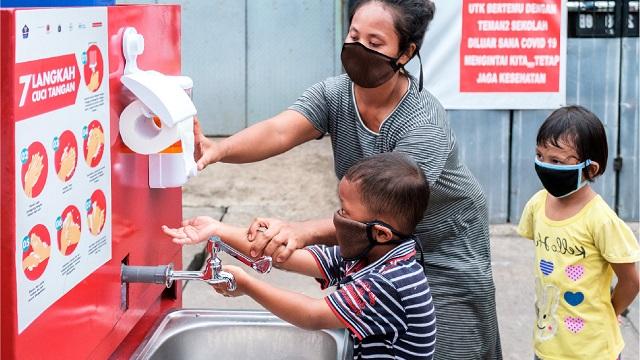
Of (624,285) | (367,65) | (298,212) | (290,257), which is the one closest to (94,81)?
(290,257)

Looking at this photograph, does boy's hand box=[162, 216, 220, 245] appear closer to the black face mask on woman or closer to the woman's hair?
the black face mask on woman

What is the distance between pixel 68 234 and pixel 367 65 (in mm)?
1082

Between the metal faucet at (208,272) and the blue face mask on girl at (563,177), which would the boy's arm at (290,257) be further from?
the blue face mask on girl at (563,177)

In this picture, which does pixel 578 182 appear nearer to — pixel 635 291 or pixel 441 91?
pixel 635 291

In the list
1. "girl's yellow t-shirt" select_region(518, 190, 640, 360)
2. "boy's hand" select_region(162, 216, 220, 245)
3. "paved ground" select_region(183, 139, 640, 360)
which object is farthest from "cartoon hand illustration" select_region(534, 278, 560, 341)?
"paved ground" select_region(183, 139, 640, 360)

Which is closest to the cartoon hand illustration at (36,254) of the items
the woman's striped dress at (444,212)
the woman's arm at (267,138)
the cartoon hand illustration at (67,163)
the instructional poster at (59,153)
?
the instructional poster at (59,153)

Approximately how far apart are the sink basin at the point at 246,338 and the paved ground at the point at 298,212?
2554 millimetres

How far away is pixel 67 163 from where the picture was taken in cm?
168

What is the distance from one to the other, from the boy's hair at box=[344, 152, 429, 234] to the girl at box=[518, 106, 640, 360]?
1120 millimetres

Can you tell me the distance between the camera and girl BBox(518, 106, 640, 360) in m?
3.11

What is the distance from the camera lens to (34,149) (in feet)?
5.01

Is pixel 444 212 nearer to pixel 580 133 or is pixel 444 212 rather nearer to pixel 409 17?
pixel 409 17

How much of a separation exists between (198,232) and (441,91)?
15.3 ft

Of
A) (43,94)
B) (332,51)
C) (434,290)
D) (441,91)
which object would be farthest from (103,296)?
(332,51)
